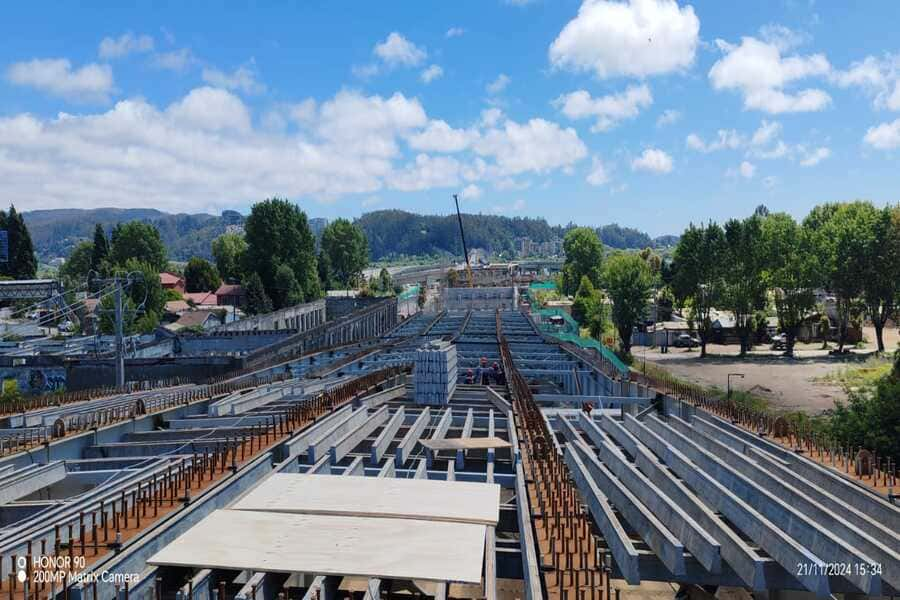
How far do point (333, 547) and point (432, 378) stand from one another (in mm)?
11722

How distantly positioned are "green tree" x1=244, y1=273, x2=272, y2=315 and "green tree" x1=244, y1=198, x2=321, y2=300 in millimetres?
3442

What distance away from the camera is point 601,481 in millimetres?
11438

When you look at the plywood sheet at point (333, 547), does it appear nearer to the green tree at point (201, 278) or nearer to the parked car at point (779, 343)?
the parked car at point (779, 343)

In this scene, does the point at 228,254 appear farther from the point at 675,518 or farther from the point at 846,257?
the point at 675,518

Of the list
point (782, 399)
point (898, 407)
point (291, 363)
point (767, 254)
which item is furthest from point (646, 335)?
point (898, 407)

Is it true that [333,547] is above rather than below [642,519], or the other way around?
above

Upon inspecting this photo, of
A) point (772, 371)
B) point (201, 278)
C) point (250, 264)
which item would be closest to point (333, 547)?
point (772, 371)

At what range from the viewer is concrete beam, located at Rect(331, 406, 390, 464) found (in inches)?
505

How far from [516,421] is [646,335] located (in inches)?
2051

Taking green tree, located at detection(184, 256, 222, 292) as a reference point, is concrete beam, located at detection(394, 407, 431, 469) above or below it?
below

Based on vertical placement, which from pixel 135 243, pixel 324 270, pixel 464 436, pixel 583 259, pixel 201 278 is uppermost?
pixel 135 243

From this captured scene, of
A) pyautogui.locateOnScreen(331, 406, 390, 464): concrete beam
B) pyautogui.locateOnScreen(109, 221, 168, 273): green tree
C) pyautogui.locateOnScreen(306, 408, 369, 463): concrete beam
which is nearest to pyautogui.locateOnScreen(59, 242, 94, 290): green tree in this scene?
pyautogui.locateOnScreen(109, 221, 168, 273): green tree

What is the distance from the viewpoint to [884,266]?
49.6 metres

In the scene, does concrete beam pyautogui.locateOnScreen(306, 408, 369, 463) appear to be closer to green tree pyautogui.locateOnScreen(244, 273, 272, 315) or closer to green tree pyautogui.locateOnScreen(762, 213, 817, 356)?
green tree pyautogui.locateOnScreen(762, 213, 817, 356)
